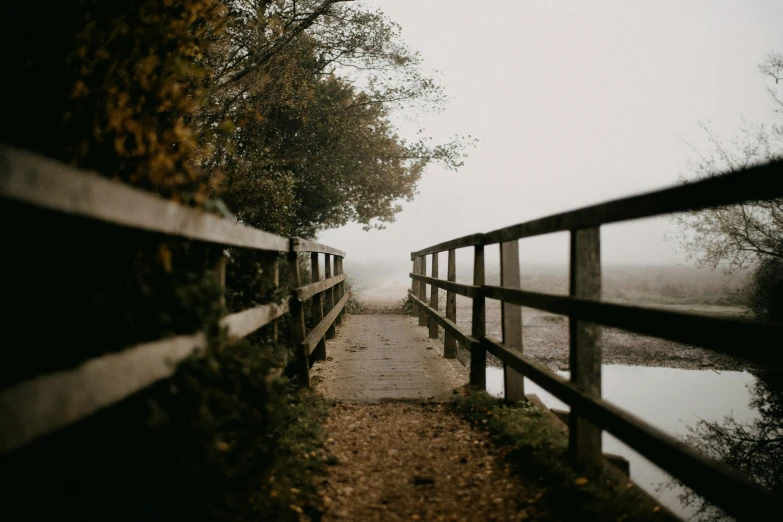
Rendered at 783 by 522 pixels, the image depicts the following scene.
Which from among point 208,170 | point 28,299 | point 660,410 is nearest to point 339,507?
point 28,299

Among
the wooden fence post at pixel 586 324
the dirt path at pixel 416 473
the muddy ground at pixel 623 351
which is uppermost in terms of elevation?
the wooden fence post at pixel 586 324

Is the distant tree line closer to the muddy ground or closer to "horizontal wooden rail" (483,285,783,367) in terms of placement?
"horizontal wooden rail" (483,285,783,367)

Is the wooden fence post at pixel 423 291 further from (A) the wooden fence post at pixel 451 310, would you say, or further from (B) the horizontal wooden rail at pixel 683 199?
(B) the horizontal wooden rail at pixel 683 199

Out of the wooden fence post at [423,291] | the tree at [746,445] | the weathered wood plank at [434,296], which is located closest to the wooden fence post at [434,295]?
the weathered wood plank at [434,296]

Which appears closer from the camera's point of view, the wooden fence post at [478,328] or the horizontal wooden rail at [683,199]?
the horizontal wooden rail at [683,199]

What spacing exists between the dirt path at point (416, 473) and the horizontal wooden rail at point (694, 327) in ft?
3.52

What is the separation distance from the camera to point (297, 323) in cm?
447

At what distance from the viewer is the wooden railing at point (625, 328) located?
1.63 metres

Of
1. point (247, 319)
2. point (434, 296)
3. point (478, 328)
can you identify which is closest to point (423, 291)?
point (434, 296)

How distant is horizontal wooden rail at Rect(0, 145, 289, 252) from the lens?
3.83 ft

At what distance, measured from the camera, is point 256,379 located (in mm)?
2395

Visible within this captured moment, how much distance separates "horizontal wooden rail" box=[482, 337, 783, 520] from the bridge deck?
224 centimetres

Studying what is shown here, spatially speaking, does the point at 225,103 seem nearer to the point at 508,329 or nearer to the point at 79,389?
the point at 508,329

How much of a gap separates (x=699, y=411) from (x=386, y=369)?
7.21 meters
